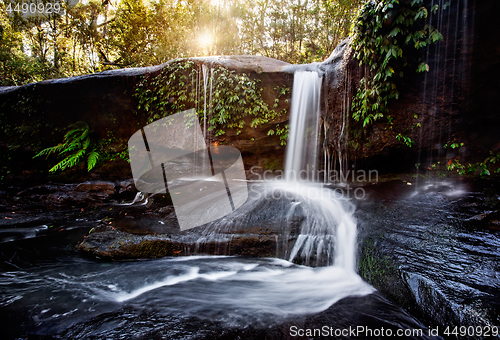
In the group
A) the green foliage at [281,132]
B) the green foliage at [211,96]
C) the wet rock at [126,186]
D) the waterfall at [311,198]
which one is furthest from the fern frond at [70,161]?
the waterfall at [311,198]

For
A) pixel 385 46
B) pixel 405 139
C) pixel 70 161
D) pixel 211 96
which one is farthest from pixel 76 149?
pixel 405 139

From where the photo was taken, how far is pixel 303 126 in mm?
6957

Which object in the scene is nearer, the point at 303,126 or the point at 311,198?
the point at 311,198

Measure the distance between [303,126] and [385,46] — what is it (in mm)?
2826

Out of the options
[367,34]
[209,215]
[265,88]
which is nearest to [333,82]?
[367,34]

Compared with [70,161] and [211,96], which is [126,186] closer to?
[70,161]

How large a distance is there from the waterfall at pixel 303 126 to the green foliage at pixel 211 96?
0.56 metres

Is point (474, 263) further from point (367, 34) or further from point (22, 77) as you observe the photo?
point (22, 77)

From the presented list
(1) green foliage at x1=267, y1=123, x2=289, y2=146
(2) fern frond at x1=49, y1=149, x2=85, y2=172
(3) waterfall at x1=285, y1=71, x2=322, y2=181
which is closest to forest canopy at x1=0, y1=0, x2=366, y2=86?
(2) fern frond at x1=49, y1=149, x2=85, y2=172

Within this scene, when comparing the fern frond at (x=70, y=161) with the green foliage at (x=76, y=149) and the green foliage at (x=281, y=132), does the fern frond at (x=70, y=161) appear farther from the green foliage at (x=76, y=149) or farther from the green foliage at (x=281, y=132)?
the green foliage at (x=281, y=132)

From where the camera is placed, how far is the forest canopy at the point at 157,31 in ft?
39.1

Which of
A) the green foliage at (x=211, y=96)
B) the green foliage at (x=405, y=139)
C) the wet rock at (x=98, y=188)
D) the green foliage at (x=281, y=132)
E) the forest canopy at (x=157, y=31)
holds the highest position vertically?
the forest canopy at (x=157, y=31)

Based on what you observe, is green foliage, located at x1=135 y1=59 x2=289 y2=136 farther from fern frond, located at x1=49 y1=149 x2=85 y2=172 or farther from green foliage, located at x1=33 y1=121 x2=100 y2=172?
fern frond, located at x1=49 y1=149 x2=85 y2=172

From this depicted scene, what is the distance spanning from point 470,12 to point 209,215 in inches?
258
